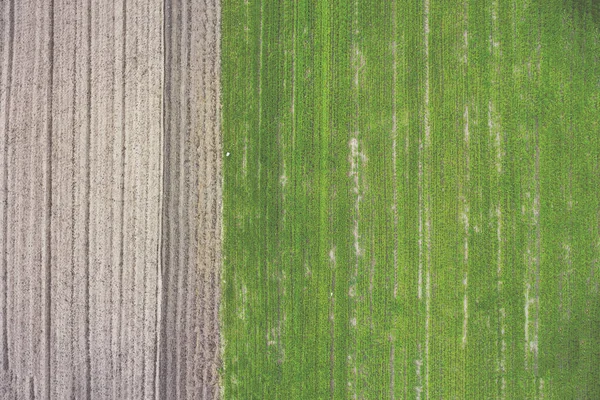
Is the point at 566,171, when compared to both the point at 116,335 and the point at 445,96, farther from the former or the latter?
the point at 116,335

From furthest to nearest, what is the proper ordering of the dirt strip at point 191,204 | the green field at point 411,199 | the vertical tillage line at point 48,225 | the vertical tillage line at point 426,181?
the vertical tillage line at point 48,225
the dirt strip at point 191,204
the vertical tillage line at point 426,181
the green field at point 411,199

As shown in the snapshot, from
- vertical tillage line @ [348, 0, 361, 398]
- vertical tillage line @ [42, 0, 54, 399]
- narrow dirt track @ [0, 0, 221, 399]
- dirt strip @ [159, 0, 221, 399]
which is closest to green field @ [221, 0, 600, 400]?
vertical tillage line @ [348, 0, 361, 398]

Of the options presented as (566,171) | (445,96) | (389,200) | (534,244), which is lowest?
(534,244)

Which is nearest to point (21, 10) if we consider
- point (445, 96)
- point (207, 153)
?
point (207, 153)

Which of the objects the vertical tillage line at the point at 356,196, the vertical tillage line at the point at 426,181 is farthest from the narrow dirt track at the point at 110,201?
the vertical tillage line at the point at 426,181

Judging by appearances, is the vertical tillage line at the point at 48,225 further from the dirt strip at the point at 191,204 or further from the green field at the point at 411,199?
the green field at the point at 411,199

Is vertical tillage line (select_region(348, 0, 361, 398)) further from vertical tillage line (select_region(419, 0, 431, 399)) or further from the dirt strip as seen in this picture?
the dirt strip
